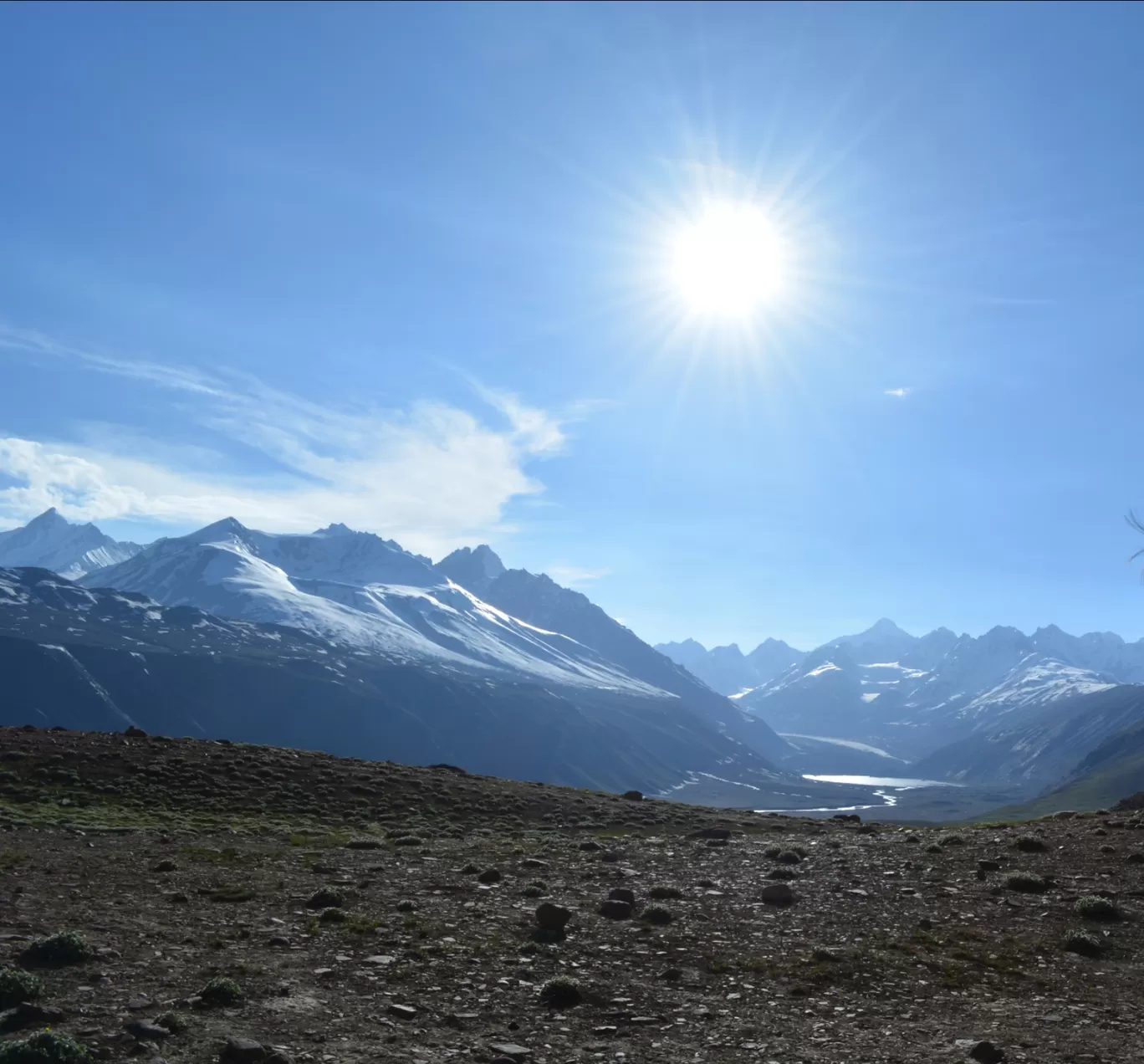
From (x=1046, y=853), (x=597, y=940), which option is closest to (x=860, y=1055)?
(x=597, y=940)

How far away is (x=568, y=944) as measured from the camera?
19.9 metres

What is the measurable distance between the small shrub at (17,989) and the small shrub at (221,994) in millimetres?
2715

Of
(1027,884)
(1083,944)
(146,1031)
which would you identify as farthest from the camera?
(1027,884)

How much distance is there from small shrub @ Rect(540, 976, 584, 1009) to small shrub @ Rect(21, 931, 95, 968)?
9.24 meters

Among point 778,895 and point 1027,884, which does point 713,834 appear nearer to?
point 778,895

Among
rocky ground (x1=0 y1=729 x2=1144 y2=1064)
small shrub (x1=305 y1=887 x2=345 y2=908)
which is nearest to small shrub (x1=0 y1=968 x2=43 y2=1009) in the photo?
rocky ground (x1=0 y1=729 x2=1144 y2=1064)

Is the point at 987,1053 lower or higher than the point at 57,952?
higher

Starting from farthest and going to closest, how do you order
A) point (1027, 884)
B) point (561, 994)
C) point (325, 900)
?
point (1027, 884) → point (325, 900) → point (561, 994)

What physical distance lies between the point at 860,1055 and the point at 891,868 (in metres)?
17.9

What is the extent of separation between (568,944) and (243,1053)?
902 centimetres

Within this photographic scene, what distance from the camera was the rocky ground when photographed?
14.0 metres

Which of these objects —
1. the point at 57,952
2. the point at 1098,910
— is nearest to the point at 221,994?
the point at 57,952

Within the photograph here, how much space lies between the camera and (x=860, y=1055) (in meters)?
13.8

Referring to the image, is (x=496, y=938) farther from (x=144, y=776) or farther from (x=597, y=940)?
(x=144, y=776)
